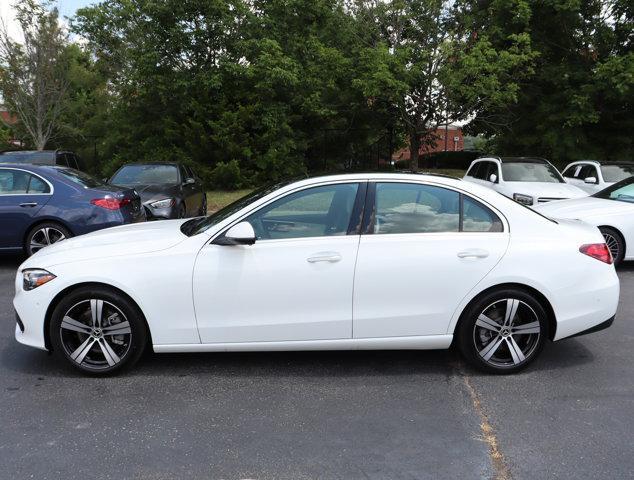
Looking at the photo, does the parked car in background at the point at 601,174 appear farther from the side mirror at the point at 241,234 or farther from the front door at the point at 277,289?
the side mirror at the point at 241,234

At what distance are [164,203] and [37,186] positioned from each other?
2457mm

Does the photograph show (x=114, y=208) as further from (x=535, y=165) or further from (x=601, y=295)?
(x=535, y=165)

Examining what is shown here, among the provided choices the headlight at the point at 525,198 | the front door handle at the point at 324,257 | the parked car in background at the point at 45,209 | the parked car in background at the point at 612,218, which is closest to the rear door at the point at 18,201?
the parked car in background at the point at 45,209

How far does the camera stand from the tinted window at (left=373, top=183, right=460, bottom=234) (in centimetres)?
420

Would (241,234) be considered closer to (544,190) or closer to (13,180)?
(13,180)

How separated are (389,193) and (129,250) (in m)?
1.98

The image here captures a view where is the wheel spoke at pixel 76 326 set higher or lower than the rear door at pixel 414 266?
lower

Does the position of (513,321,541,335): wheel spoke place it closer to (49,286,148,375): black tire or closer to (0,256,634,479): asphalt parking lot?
(0,256,634,479): asphalt parking lot

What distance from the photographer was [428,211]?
4254 millimetres

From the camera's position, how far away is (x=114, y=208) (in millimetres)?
7906

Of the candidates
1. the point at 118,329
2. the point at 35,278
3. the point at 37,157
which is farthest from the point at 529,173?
the point at 37,157

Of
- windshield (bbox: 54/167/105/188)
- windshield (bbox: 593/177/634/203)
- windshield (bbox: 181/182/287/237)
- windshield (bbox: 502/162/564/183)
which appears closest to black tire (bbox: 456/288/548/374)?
windshield (bbox: 181/182/287/237)

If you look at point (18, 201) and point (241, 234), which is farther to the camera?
point (18, 201)

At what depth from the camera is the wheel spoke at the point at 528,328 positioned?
13.7 feet
